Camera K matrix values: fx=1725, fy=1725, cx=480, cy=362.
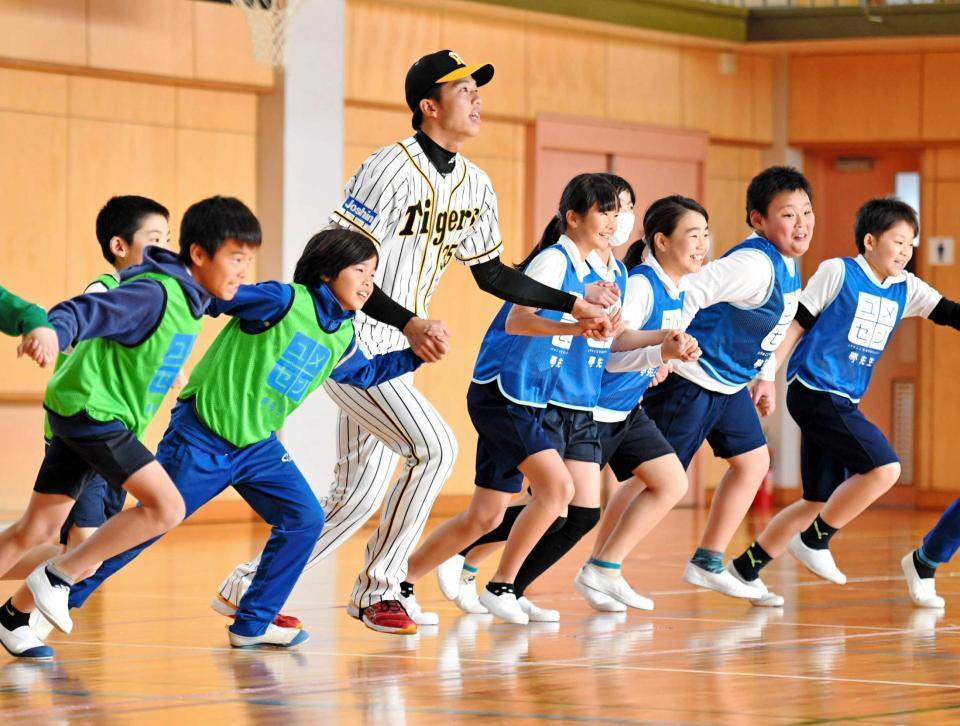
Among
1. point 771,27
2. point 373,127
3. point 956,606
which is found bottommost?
point 956,606

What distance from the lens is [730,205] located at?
1314 cm

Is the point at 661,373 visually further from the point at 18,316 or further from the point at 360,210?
the point at 18,316

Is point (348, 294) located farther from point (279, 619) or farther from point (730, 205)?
point (730, 205)

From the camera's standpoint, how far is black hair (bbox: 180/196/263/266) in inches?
184

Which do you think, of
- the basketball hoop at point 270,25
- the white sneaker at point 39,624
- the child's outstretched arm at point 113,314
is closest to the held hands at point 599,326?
the child's outstretched arm at point 113,314

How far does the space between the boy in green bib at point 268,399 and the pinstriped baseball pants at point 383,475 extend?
0.85ft

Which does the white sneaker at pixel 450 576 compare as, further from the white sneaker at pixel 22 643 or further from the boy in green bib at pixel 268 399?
the white sneaker at pixel 22 643

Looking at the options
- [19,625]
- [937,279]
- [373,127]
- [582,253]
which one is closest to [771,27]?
[937,279]

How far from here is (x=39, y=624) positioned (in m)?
4.94

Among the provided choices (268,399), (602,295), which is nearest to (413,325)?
(268,399)

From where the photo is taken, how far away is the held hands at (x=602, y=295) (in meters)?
5.55

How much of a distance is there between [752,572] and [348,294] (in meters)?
2.43

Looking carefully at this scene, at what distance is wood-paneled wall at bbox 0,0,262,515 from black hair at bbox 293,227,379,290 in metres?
5.18

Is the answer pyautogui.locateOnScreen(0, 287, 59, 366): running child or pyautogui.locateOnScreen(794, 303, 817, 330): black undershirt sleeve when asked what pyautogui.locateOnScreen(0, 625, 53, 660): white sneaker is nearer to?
pyautogui.locateOnScreen(0, 287, 59, 366): running child
